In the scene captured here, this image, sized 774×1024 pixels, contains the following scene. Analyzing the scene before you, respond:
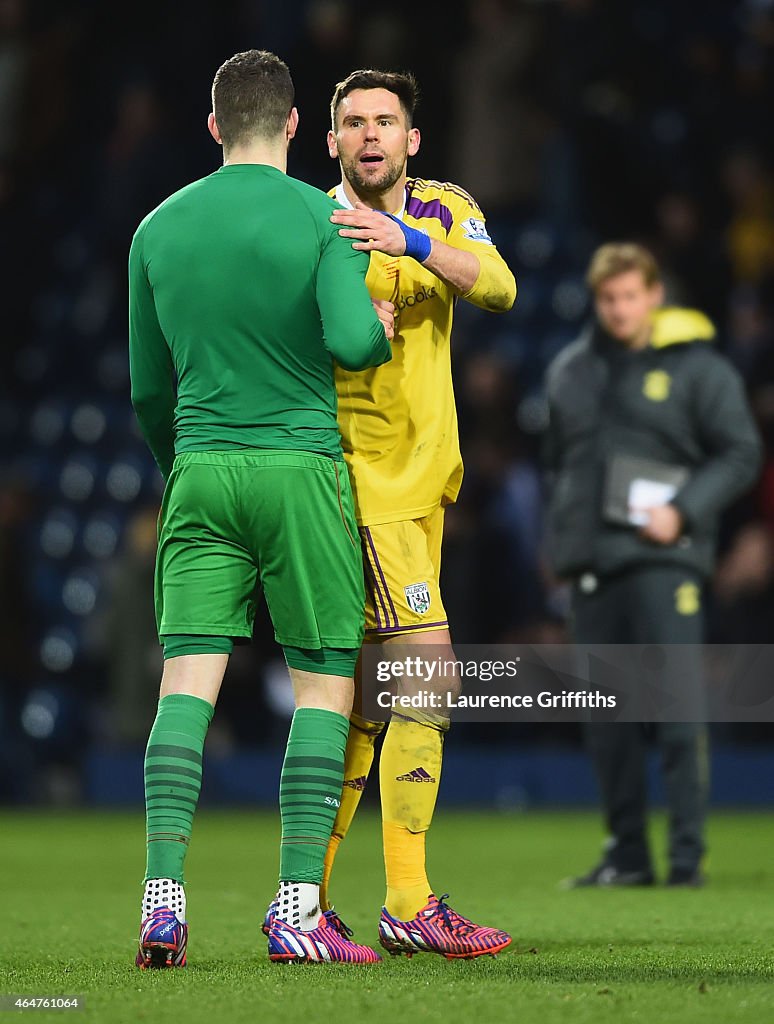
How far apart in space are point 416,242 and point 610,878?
2.98m

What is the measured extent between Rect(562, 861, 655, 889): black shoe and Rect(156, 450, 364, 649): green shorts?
2.52m

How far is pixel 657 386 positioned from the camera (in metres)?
6.72

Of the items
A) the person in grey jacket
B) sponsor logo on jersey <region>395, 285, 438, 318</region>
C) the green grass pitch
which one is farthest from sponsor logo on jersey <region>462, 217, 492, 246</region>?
the person in grey jacket

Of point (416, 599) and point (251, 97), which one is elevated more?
point (251, 97)

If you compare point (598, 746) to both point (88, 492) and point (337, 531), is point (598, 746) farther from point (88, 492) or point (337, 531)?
point (88, 492)

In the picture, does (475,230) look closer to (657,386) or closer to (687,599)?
(657,386)

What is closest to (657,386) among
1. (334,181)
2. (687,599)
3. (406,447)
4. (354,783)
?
(687,599)

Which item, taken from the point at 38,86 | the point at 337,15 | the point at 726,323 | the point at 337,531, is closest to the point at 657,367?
the point at 337,531

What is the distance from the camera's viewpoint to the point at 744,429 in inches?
263

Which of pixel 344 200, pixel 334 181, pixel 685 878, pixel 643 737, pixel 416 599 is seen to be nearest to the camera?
pixel 416 599

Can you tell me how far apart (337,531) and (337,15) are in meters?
9.15

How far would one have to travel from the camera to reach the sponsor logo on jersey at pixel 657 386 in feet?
22.0

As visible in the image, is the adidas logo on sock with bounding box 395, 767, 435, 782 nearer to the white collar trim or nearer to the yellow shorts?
the yellow shorts

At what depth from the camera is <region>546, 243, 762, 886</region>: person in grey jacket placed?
651cm
